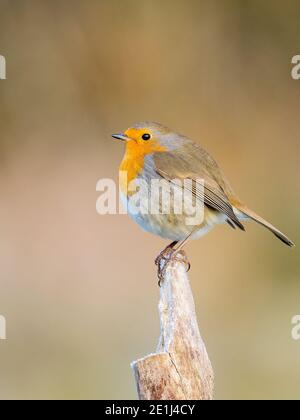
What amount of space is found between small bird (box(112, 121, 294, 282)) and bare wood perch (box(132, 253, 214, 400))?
4.01 feet

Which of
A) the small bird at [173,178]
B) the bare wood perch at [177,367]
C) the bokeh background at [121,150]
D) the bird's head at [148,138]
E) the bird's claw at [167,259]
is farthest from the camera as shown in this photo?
the bokeh background at [121,150]

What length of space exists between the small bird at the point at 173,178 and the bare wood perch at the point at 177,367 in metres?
1.22

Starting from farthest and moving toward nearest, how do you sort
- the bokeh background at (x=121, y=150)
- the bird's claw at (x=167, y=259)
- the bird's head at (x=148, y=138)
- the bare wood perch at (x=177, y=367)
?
1. the bokeh background at (x=121, y=150)
2. the bird's head at (x=148, y=138)
3. the bird's claw at (x=167, y=259)
4. the bare wood perch at (x=177, y=367)

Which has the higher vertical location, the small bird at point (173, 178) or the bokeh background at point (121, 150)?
the bokeh background at point (121, 150)

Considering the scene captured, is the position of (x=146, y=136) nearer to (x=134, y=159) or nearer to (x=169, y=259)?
(x=134, y=159)

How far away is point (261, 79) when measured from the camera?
761cm

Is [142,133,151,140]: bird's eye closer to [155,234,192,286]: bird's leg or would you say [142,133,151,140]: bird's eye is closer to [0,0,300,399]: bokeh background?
[155,234,192,286]: bird's leg

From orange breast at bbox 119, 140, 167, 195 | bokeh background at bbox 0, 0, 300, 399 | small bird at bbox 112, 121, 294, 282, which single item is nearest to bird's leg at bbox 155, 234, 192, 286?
small bird at bbox 112, 121, 294, 282

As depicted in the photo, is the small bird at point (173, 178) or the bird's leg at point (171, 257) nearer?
the bird's leg at point (171, 257)

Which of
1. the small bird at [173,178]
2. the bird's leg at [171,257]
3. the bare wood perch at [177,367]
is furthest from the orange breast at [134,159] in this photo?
the bare wood perch at [177,367]

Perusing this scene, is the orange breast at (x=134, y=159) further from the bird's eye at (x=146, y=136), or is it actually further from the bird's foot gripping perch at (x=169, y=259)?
the bird's foot gripping perch at (x=169, y=259)

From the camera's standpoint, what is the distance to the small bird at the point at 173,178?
→ 4242mm

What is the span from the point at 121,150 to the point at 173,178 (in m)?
3.07

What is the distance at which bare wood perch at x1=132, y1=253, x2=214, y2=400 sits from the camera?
8.57 feet
